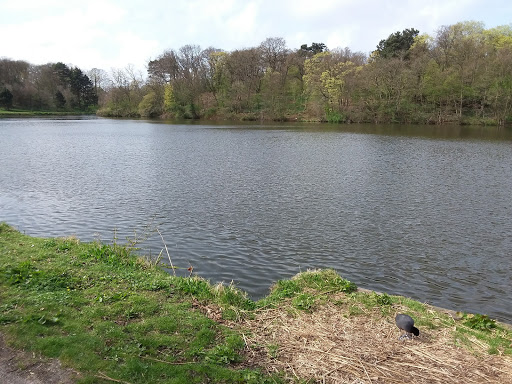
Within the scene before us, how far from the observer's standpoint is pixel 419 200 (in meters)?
19.8

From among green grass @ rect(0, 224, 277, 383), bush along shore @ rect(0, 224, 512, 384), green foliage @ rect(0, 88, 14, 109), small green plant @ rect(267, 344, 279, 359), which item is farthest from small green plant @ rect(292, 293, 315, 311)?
green foliage @ rect(0, 88, 14, 109)

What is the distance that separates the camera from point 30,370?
213 inches

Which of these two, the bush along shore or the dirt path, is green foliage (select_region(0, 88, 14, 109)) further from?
the dirt path

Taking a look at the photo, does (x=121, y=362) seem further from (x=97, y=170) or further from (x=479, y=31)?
(x=479, y=31)

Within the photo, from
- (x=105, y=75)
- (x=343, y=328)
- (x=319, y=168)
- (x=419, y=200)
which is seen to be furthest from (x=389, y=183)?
(x=105, y=75)

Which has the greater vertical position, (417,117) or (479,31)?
(479,31)

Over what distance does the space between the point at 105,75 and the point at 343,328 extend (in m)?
155

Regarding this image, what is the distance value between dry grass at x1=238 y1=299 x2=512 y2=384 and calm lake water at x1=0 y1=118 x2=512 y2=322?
3311mm

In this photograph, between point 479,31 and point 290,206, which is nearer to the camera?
point 290,206

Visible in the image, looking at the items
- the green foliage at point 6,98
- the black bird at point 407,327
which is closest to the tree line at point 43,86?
the green foliage at point 6,98

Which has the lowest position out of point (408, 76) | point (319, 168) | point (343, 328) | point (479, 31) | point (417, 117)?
point (343, 328)

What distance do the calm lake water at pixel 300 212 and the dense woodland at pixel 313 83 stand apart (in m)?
38.8

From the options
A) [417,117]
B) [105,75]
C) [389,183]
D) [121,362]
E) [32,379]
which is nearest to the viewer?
[32,379]

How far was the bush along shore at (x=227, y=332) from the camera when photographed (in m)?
5.59
